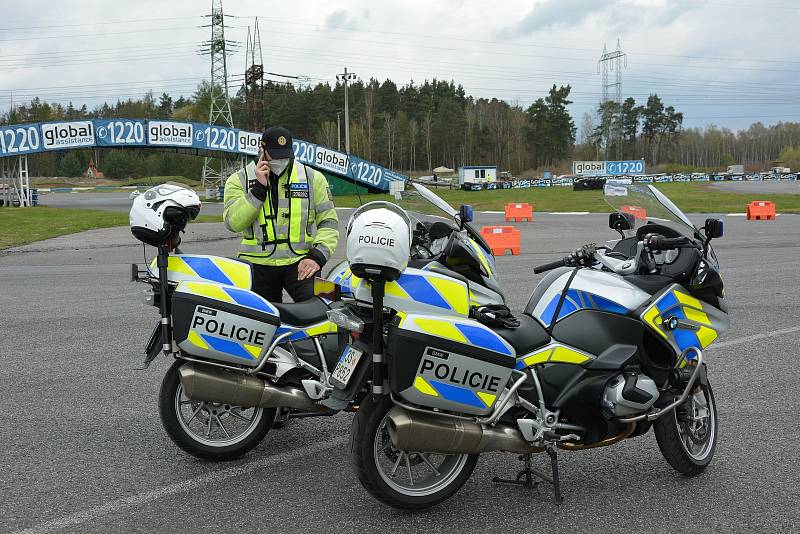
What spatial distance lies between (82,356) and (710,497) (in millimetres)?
5778

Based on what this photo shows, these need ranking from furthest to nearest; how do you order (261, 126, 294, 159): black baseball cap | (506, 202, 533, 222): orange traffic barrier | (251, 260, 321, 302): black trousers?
(506, 202, 533, 222): orange traffic barrier → (251, 260, 321, 302): black trousers → (261, 126, 294, 159): black baseball cap

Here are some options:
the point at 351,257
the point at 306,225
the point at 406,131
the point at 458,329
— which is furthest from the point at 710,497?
the point at 406,131

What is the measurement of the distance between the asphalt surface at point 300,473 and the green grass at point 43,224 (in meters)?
16.1

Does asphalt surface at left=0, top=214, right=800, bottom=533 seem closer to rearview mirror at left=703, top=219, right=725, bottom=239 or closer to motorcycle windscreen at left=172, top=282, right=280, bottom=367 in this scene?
motorcycle windscreen at left=172, top=282, right=280, bottom=367

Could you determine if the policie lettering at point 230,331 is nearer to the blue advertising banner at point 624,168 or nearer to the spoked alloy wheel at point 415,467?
the spoked alloy wheel at point 415,467

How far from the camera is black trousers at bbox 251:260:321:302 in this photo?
206 inches

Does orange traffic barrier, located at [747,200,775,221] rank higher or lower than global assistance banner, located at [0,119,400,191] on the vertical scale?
lower

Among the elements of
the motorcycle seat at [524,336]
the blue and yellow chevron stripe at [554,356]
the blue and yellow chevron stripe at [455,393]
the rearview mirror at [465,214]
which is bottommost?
the blue and yellow chevron stripe at [455,393]

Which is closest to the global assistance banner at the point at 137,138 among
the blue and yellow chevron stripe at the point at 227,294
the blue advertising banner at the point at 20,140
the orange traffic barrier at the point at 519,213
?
the blue advertising banner at the point at 20,140

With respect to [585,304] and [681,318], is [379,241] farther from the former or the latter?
[681,318]

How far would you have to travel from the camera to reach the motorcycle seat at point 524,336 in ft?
13.1

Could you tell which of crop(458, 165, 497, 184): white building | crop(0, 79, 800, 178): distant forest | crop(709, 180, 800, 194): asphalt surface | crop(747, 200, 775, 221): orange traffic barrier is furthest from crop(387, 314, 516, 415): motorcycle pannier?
crop(0, 79, 800, 178): distant forest

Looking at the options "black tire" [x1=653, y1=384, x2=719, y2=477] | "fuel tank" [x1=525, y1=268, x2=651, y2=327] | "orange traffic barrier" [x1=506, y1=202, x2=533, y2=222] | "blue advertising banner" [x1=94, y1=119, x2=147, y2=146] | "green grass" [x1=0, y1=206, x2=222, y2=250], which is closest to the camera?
"fuel tank" [x1=525, y1=268, x2=651, y2=327]

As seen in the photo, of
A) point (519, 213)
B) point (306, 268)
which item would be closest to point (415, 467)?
point (306, 268)
